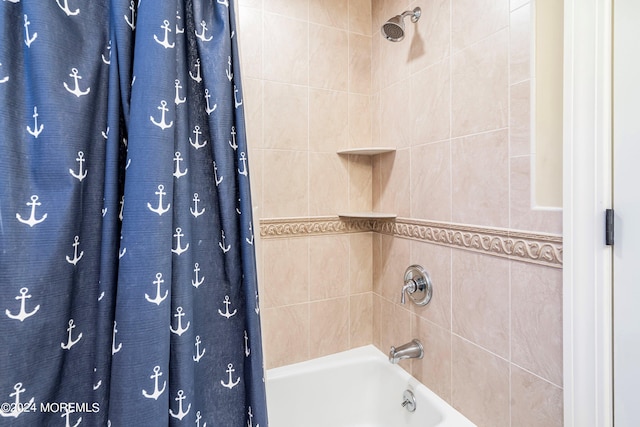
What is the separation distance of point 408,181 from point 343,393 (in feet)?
3.59

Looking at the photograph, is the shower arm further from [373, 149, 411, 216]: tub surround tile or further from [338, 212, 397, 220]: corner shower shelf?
[338, 212, 397, 220]: corner shower shelf

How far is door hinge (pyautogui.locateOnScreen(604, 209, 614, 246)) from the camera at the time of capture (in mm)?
792

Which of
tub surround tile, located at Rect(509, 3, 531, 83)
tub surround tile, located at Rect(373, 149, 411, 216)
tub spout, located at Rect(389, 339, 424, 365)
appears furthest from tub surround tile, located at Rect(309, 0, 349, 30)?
tub spout, located at Rect(389, 339, 424, 365)

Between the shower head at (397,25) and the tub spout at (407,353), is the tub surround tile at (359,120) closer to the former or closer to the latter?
the shower head at (397,25)

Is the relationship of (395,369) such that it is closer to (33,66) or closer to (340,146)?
(340,146)

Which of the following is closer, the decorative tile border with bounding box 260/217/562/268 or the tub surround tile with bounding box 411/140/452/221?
the decorative tile border with bounding box 260/217/562/268

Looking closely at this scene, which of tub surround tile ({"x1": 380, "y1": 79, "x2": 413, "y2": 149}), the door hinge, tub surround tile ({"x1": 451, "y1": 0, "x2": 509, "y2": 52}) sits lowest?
the door hinge

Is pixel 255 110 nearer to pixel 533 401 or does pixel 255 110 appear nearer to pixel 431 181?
pixel 431 181

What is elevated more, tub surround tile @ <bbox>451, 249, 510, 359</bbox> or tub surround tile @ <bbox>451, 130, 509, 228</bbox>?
tub surround tile @ <bbox>451, 130, 509, 228</bbox>

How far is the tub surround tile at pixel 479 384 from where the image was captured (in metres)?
1.05

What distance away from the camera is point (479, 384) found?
3.71ft

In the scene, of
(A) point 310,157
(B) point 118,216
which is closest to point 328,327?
(A) point 310,157

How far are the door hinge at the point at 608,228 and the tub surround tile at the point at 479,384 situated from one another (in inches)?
19.6

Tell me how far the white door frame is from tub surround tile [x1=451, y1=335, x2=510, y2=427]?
0.73 feet
